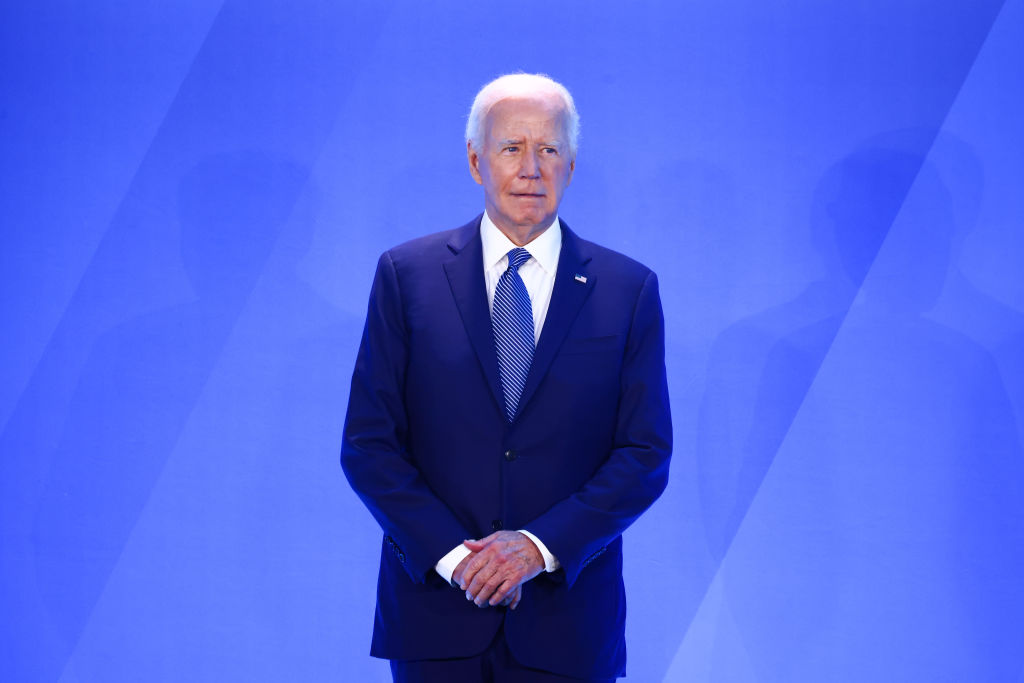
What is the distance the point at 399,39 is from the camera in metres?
3.03

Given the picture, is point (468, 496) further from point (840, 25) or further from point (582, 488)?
point (840, 25)

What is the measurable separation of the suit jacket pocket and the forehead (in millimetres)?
409

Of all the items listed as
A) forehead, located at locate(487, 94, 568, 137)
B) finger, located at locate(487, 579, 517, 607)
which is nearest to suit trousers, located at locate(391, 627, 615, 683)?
finger, located at locate(487, 579, 517, 607)

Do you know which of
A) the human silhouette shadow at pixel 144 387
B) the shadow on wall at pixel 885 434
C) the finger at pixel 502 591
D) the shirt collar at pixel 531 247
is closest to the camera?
the finger at pixel 502 591

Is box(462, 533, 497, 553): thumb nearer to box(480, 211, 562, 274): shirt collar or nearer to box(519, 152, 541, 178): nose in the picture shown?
box(480, 211, 562, 274): shirt collar

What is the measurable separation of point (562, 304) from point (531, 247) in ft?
0.46

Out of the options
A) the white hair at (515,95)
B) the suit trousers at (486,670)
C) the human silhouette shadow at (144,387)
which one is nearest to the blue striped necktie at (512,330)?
the white hair at (515,95)

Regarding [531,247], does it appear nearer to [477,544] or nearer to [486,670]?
[477,544]

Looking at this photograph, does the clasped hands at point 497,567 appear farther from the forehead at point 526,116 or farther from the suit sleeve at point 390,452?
the forehead at point 526,116

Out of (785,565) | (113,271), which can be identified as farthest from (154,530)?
(785,565)

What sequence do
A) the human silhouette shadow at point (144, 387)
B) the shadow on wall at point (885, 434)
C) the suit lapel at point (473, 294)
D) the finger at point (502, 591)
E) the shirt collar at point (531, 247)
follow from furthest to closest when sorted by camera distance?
the human silhouette shadow at point (144, 387) → the shadow on wall at point (885, 434) → the shirt collar at point (531, 247) → the suit lapel at point (473, 294) → the finger at point (502, 591)

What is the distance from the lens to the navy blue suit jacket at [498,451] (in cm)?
187

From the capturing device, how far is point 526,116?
1992mm

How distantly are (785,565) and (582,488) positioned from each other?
49.6 inches
